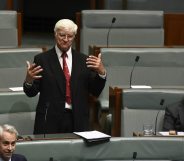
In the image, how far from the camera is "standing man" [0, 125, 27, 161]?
3.57 ft

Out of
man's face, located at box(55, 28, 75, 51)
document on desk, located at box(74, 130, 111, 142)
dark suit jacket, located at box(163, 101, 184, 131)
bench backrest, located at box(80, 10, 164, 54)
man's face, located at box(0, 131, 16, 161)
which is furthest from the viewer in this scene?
bench backrest, located at box(80, 10, 164, 54)

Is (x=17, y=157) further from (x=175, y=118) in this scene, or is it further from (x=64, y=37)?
(x=175, y=118)

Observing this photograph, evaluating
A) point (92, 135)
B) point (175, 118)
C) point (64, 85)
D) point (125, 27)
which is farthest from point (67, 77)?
point (125, 27)

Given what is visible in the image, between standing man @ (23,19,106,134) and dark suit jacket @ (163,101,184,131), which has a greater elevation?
standing man @ (23,19,106,134)

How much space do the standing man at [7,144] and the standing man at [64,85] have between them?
0.74ft

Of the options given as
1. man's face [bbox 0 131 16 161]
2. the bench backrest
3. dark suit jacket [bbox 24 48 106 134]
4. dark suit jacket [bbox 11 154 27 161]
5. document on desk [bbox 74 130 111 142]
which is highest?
the bench backrest

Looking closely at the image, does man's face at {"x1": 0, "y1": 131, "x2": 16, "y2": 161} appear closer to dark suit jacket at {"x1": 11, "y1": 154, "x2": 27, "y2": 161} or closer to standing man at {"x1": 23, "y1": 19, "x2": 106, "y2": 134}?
A: dark suit jacket at {"x1": 11, "y1": 154, "x2": 27, "y2": 161}

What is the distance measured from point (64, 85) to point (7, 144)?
28 cm

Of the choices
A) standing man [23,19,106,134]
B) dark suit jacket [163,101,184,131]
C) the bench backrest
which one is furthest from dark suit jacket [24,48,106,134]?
the bench backrest

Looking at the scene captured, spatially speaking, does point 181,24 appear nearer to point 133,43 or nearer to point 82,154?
point 133,43

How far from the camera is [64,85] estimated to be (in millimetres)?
1338

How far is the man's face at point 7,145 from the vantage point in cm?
109

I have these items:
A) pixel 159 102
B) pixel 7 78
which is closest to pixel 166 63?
pixel 159 102

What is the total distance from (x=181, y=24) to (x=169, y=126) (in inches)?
34.5
